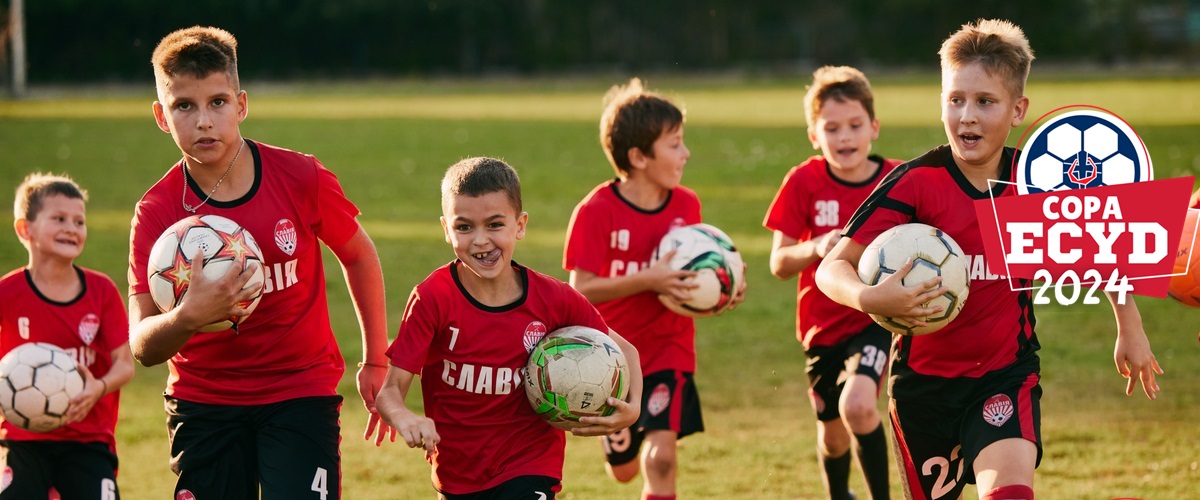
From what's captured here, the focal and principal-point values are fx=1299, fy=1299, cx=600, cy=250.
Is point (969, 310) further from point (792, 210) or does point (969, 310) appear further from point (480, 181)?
point (480, 181)

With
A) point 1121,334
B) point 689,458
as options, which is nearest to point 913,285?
point 1121,334

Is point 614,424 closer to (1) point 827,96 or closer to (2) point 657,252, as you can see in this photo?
(2) point 657,252

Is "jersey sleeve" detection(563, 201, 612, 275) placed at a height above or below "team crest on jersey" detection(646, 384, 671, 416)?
above

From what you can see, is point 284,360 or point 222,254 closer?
point 222,254

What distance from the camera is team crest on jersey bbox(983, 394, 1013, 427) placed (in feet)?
15.2

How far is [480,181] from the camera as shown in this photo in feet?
15.3

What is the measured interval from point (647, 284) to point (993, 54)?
6.45ft

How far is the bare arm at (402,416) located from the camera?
14.0ft

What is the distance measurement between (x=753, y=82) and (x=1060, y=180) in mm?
52659

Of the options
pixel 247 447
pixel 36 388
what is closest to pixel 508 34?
pixel 36 388

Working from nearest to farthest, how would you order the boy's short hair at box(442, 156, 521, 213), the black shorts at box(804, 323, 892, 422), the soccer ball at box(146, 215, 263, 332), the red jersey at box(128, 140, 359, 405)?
1. the soccer ball at box(146, 215, 263, 332)
2. the boy's short hair at box(442, 156, 521, 213)
3. the red jersey at box(128, 140, 359, 405)
4. the black shorts at box(804, 323, 892, 422)

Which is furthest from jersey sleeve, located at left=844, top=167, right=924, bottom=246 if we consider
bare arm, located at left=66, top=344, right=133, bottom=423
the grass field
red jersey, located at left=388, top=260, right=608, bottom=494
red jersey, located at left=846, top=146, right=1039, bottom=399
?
bare arm, located at left=66, top=344, right=133, bottom=423

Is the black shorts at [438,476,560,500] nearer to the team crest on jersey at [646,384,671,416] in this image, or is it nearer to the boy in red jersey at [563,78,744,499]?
the boy in red jersey at [563,78,744,499]

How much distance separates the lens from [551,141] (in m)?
29.2
